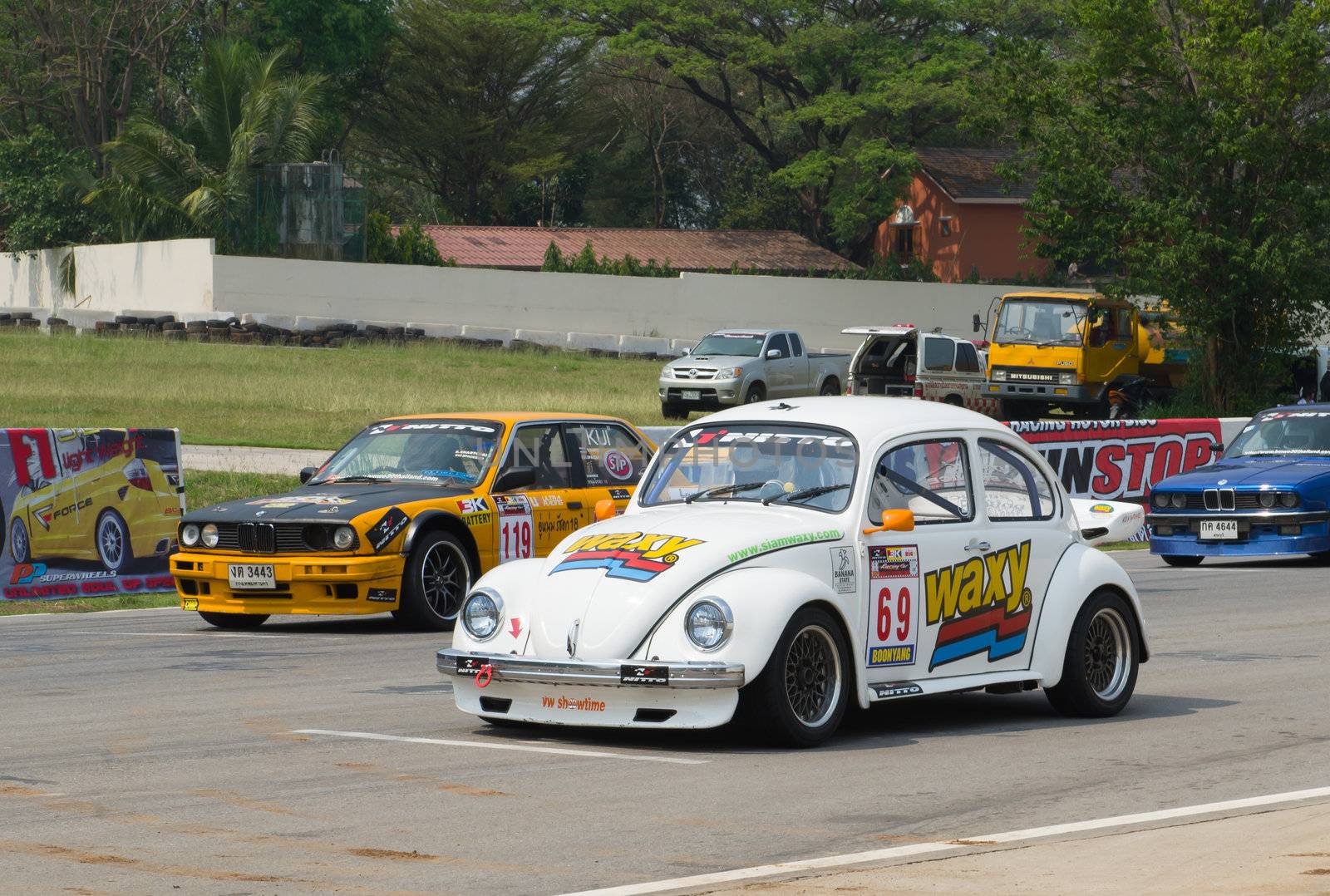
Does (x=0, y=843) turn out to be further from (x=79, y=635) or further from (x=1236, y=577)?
(x=1236, y=577)

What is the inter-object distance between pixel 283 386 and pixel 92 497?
1911 cm

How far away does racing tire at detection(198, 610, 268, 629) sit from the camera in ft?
44.8

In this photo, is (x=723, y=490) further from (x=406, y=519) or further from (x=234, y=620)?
(x=234, y=620)

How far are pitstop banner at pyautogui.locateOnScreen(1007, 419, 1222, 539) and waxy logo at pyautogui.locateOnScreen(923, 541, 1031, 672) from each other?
1335 centimetres

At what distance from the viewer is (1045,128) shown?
36.3 meters


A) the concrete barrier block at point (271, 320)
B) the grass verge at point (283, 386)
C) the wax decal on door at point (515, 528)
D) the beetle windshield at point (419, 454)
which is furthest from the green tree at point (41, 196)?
the wax decal on door at point (515, 528)

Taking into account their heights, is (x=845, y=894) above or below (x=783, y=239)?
below

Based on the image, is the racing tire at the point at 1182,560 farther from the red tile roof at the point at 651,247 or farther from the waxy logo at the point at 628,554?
the red tile roof at the point at 651,247

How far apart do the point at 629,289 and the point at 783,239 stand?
1417 cm

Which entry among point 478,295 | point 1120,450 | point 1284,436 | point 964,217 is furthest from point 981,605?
point 964,217

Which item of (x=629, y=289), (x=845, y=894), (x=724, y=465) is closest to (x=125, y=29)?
(x=629, y=289)

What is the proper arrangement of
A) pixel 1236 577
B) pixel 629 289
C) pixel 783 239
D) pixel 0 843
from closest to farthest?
1. pixel 0 843
2. pixel 1236 577
3. pixel 629 289
4. pixel 783 239

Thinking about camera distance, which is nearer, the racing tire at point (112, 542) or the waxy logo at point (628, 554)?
the waxy logo at point (628, 554)

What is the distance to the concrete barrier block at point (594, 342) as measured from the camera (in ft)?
158
